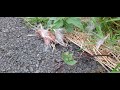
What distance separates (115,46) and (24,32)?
52 cm

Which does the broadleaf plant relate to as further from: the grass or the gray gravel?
the grass

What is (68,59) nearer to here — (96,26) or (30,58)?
(30,58)

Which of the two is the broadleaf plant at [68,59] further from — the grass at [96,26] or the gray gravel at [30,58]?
the grass at [96,26]

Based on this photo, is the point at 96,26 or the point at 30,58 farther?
the point at 96,26

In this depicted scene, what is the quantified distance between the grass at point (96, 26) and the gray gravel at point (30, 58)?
0.12 m

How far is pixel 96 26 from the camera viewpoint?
6.13 feet

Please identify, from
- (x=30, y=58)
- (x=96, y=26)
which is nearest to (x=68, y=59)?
(x=30, y=58)

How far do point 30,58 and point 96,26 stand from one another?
1.45 feet

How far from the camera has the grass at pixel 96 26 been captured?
5.79 feet

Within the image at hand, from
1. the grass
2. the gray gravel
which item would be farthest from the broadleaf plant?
the grass

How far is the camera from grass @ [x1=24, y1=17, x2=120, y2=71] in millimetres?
1764

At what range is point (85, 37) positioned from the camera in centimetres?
188
